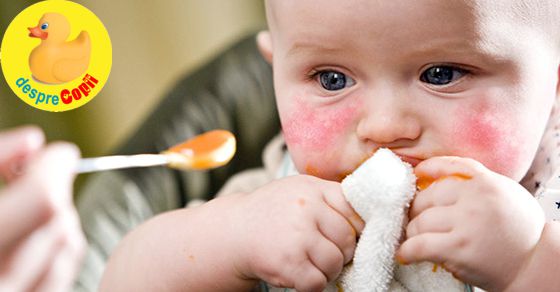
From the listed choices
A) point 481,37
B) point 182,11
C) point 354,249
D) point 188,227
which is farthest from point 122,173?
point 182,11

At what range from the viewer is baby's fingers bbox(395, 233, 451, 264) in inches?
26.5

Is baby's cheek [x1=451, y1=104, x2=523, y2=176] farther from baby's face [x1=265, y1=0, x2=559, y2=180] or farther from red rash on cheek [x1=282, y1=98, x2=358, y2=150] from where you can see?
red rash on cheek [x1=282, y1=98, x2=358, y2=150]

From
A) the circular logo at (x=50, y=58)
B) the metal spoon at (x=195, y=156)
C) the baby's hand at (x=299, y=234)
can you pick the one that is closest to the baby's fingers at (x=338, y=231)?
the baby's hand at (x=299, y=234)

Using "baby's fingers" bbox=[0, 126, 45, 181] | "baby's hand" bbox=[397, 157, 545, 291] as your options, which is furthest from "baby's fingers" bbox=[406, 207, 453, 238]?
"baby's fingers" bbox=[0, 126, 45, 181]

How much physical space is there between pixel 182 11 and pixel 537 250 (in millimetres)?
1578

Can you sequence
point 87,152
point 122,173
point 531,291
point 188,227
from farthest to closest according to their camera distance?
point 87,152, point 122,173, point 188,227, point 531,291

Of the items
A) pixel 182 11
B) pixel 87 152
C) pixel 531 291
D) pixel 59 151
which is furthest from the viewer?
pixel 182 11

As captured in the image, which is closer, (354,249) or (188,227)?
(354,249)

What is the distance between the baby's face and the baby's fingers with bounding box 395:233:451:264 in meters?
0.10

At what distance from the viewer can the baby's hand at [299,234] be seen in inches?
27.9

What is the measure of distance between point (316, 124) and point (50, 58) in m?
0.29

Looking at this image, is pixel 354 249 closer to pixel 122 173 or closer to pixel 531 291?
pixel 531 291

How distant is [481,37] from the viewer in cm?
73

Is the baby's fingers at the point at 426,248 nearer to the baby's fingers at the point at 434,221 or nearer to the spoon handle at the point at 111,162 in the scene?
the baby's fingers at the point at 434,221
